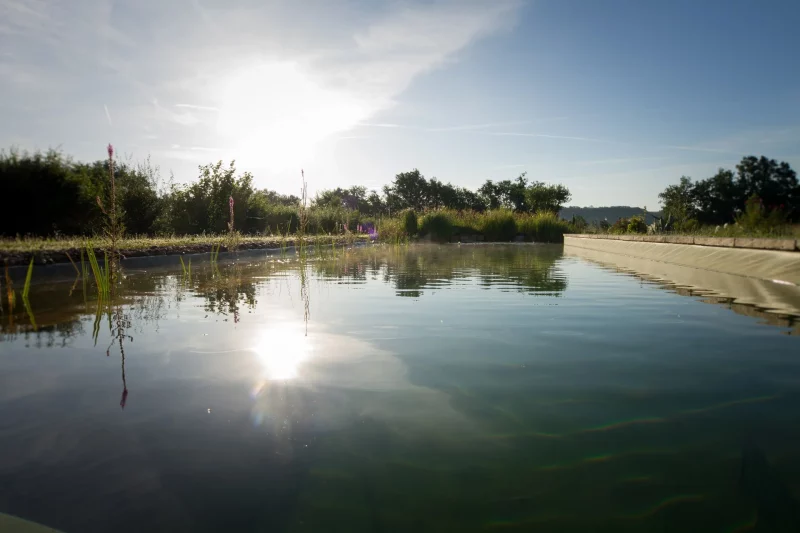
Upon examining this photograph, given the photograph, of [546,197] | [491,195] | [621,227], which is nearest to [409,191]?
A: [491,195]

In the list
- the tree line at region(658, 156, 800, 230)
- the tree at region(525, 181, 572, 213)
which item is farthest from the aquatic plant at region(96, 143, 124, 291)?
the tree line at region(658, 156, 800, 230)

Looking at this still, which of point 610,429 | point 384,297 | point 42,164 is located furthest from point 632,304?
point 42,164

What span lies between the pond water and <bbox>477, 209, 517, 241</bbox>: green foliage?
20.7 metres

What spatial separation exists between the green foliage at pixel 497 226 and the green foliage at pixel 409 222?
348 cm

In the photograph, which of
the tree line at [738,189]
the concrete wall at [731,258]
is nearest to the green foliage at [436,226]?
the concrete wall at [731,258]

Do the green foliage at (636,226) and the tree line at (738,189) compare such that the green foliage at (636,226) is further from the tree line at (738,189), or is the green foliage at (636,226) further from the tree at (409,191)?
the tree at (409,191)

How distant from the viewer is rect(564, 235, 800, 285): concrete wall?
18.2 ft

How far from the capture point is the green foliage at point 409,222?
2244 centimetres

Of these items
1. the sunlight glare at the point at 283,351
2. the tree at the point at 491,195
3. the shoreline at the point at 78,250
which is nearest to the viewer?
the sunlight glare at the point at 283,351

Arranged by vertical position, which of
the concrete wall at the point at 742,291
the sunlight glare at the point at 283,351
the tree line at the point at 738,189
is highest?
the tree line at the point at 738,189

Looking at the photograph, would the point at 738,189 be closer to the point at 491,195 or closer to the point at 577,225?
the point at 491,195

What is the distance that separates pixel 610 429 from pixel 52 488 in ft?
5.34

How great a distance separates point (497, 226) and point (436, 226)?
3250 millimetres

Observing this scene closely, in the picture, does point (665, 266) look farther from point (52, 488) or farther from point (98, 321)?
point (52, 488)
